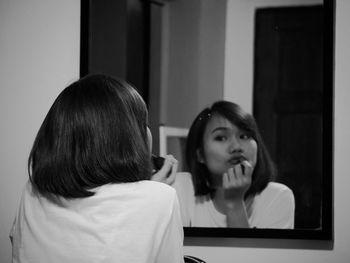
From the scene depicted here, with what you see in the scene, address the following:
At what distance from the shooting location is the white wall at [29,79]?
1.46 m

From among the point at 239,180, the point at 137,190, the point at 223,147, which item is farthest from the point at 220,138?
the point at 137,190

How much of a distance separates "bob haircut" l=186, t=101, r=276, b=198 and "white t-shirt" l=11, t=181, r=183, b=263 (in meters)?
0.46

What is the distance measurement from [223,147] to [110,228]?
0.59m

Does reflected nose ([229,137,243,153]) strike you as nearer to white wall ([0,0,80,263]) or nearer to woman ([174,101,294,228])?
woman ([174,101,294,228])

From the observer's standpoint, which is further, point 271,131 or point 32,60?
point 32,60

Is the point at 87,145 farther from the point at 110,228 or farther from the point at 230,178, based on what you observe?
the point at 230,178

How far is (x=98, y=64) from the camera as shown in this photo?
1.41m

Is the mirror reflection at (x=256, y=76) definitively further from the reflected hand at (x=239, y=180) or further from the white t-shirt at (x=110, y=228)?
the white t-shirt at (x=110, y=228)

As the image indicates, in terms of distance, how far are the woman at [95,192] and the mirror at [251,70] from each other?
0.45m

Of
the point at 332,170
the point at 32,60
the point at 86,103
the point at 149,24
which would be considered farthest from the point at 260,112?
the point at 32,60

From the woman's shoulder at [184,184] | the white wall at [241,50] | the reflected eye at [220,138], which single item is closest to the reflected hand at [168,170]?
the woman's shoulder at [184,184]

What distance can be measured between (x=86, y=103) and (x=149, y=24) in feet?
1.79

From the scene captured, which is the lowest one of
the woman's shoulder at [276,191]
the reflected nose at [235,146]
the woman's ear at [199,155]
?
the woman's shoulder at [276,191]

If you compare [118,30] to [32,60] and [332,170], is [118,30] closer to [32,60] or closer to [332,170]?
[32,60]
